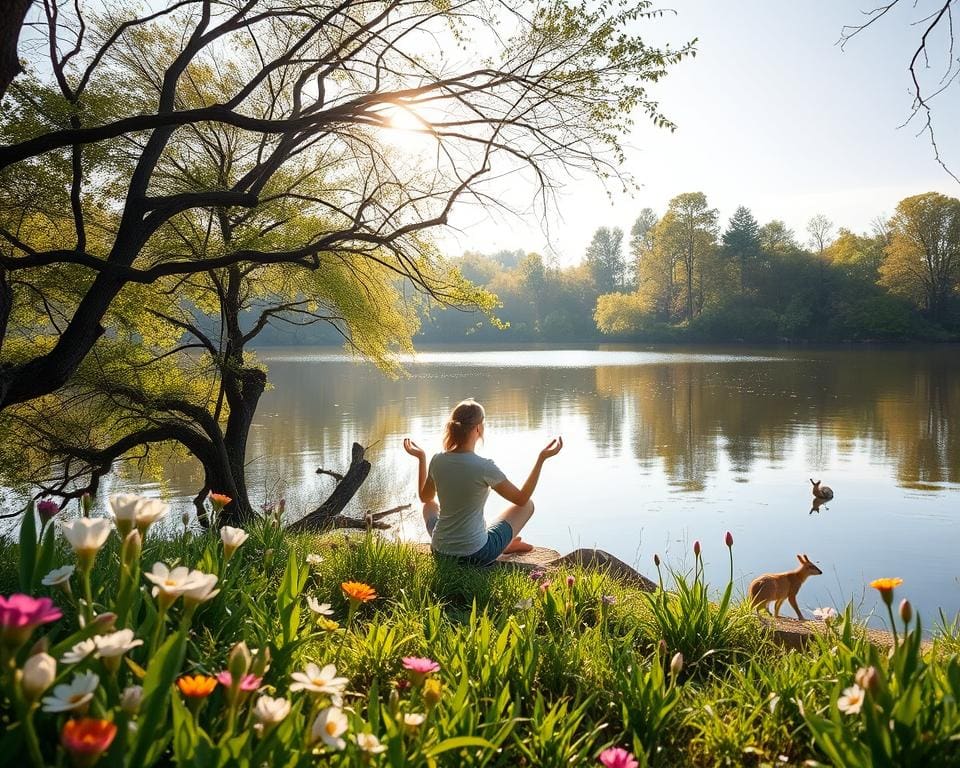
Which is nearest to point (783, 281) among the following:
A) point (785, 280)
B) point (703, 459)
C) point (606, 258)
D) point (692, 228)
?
point (785, 280)

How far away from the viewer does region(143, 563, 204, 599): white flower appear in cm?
117

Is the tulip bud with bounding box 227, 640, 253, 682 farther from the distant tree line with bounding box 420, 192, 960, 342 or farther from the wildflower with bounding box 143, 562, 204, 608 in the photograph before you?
the distant tree line with bounding box 420, 192, 960, 342

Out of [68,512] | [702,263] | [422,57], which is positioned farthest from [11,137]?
[702,263]

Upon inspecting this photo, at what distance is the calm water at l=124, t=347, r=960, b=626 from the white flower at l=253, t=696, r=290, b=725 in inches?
235

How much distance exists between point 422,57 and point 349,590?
5428 mm

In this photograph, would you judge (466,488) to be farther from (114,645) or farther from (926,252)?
(926,252)

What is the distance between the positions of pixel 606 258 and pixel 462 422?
69.8 metres

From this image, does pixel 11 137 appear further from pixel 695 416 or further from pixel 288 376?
pixel 288 376

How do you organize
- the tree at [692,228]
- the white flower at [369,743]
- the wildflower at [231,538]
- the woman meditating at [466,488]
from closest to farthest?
the white flower at [369,743], the wildflower at [231,538], the woman meditating at [466,488], the tree at [692,228]

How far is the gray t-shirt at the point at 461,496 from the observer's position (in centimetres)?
411

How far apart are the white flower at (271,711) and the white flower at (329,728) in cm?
5

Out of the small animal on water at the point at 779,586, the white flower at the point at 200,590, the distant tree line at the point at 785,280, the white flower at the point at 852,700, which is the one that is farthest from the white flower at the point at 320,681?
the distant tree line at the point at 785,280

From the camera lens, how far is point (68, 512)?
9766 millimetres

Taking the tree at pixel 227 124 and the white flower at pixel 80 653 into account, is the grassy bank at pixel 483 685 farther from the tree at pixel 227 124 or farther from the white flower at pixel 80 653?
the tree at pixel 227 124
